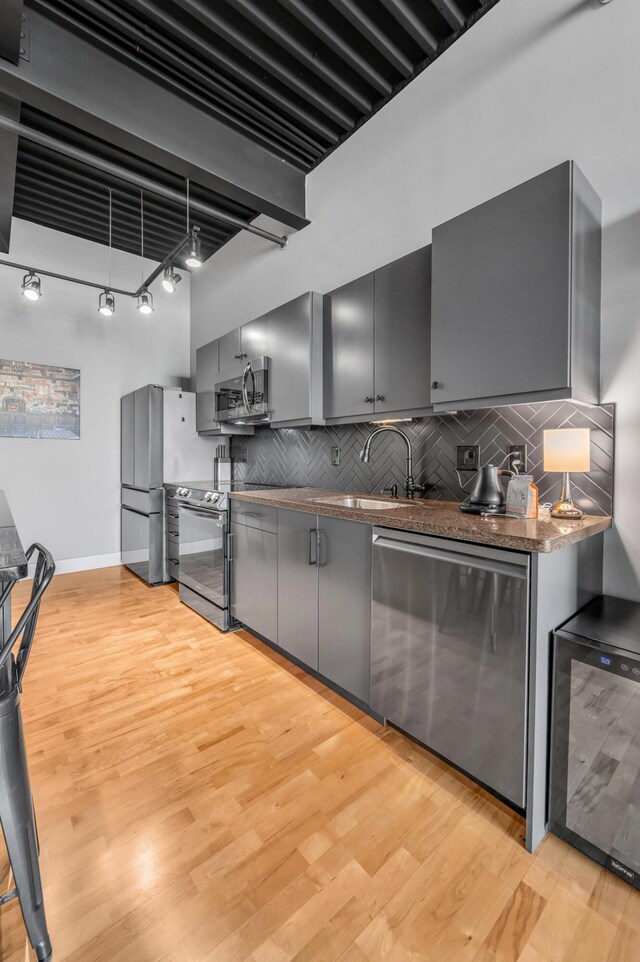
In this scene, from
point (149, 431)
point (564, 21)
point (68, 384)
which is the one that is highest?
point (564, 21)

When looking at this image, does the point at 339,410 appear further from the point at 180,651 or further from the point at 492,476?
the point at 180,651

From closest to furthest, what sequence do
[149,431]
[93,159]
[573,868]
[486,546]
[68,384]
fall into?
1. [573,868]
2. [486,546]
3. [93,159]
4. [149,431]
5. [68,384]

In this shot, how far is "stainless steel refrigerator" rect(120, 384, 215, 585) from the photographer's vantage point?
153 inches

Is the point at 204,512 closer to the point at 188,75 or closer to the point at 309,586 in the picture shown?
the point at 309,586

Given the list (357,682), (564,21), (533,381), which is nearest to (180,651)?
(357,682)

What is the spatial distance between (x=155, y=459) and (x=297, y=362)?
1861mm

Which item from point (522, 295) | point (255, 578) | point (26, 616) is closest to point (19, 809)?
point (26, 616)

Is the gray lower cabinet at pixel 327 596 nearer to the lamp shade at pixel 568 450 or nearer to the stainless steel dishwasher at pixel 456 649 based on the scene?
the stainless steel dishwasher at pixel 456 649

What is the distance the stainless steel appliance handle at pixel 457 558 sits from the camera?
1.29 m

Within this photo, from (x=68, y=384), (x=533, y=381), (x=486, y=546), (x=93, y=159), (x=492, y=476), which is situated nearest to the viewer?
(x=486, y=546)

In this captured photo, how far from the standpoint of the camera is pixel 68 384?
A: 4219 mm

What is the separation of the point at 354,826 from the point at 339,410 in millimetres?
2040

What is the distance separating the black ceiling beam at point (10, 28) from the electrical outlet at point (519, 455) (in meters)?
2.95

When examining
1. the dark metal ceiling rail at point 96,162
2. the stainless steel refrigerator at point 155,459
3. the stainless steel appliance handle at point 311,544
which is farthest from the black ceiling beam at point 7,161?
the stainless steel appliance handle at point 311,544
